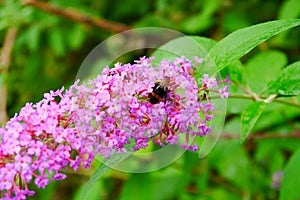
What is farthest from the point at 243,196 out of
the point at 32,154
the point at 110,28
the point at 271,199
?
the point at 32,154

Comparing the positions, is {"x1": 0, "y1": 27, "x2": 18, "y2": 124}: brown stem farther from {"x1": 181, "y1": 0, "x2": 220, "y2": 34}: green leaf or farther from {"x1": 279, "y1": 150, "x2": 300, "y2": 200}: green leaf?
{"x1": 279, "y1": 150, "x2": 300, "y2": 200}: green leaf

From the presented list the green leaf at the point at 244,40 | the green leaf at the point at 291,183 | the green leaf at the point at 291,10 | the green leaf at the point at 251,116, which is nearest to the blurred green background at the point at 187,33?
the green leaf at the point at 291,10

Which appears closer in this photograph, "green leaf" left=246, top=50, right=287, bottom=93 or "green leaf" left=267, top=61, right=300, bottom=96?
"green leaf" left=267, top=61, right=300, bottom=96

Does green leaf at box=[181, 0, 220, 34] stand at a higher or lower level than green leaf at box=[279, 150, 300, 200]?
higher

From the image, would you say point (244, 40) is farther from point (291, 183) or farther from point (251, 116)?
point (291, 183)

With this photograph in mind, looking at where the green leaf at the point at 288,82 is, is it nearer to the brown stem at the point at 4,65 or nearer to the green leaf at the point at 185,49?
the green leaf at the point at 185,49

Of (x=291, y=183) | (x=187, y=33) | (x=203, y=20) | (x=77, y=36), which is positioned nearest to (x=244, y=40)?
(x=291, y=183)

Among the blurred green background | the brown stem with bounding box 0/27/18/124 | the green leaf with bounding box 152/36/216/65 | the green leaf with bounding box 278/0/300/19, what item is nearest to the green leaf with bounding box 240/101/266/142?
the green leaf with bounding box 152/36/216/65
